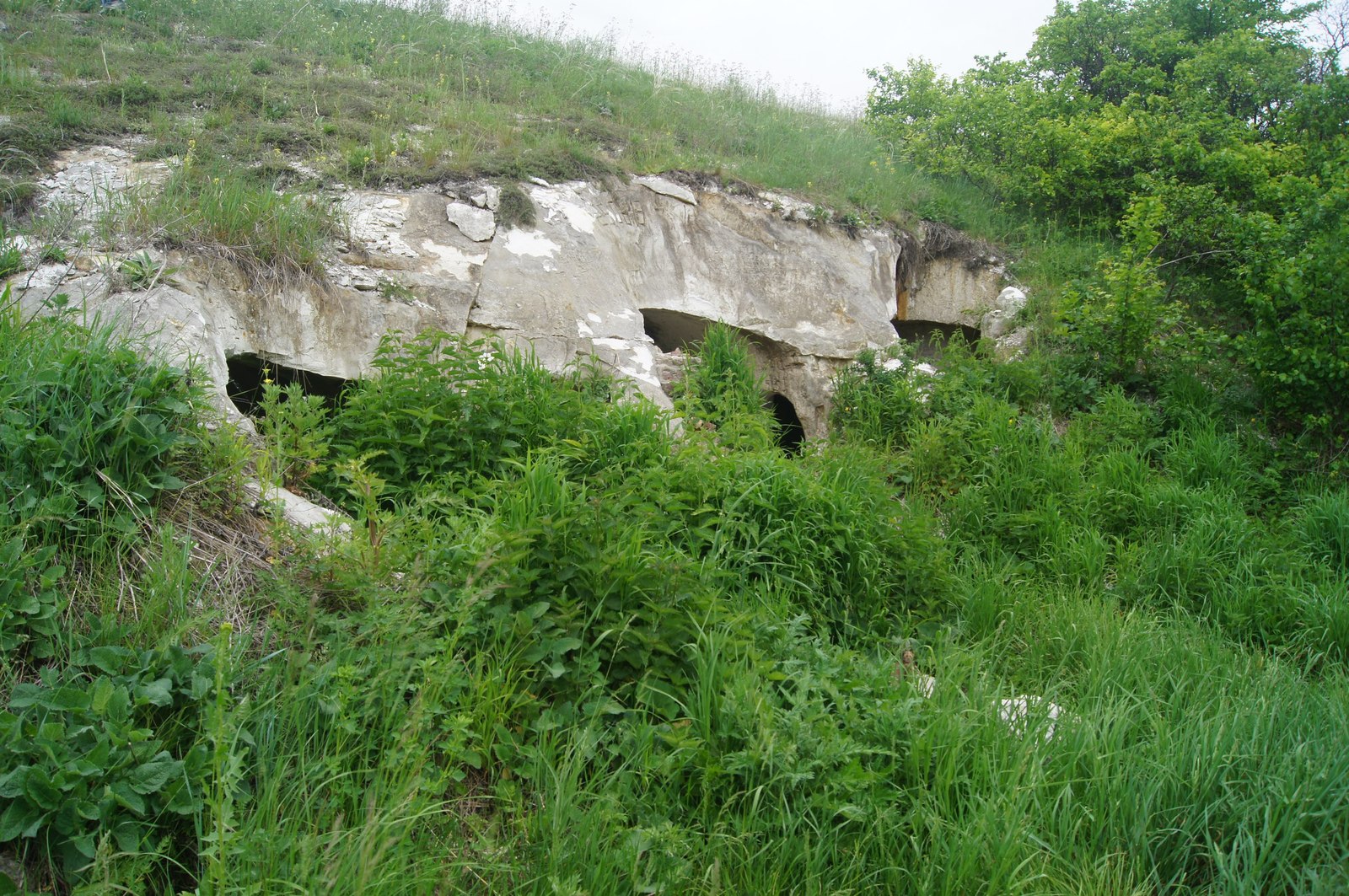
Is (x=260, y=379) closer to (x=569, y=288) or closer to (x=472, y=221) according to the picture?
(x=472, y=221)

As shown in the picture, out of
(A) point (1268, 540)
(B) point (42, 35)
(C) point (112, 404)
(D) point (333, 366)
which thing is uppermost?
(B) point (42, 35)

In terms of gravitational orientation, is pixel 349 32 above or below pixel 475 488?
above

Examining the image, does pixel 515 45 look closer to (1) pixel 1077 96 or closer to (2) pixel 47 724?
(1) pixel 1077 96

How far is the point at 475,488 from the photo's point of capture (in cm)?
443

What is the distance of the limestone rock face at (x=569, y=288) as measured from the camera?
5.39m

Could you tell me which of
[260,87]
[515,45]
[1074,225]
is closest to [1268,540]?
[1074,225]

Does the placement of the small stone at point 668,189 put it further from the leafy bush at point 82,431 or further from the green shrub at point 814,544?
the leafy bush at point 82,431

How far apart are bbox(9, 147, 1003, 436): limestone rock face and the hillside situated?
9cm

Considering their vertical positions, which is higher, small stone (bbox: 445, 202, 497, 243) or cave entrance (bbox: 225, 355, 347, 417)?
small stone (bbox: 445, 202, 497, 243)

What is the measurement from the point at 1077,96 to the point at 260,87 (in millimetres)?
10040

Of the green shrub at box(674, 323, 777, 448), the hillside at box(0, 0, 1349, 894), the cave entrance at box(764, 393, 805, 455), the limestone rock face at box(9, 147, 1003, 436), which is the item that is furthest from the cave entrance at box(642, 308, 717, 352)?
the cave entrance at box(764, 393, 805, 455)

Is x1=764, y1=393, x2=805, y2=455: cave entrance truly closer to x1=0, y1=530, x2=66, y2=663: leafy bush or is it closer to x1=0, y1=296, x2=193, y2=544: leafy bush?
x1=0, y1=296, x2=193, y2=544: leafy bush

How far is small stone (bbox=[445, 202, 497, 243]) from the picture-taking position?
7133 mm

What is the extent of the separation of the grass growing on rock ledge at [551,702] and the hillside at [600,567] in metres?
0.02
